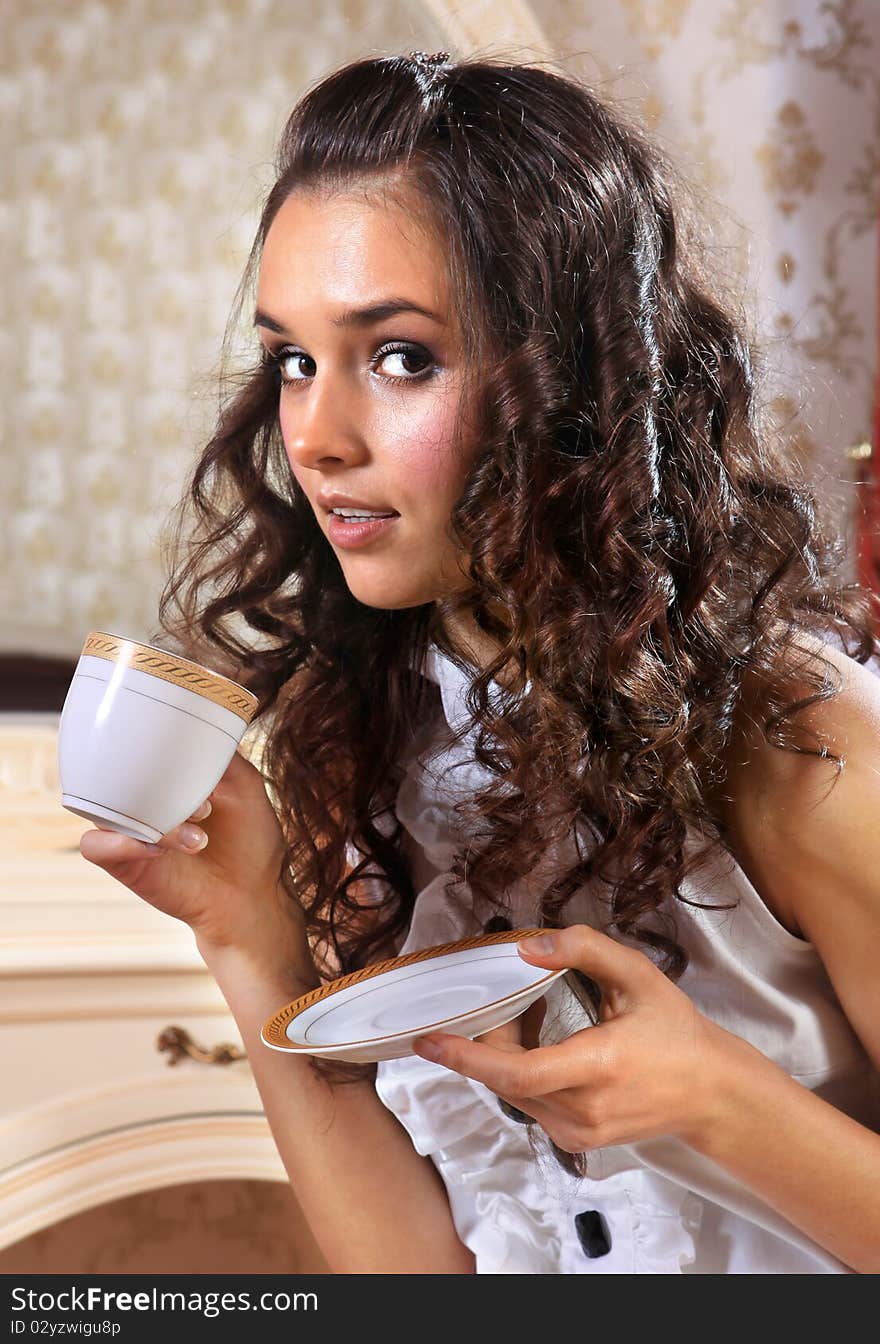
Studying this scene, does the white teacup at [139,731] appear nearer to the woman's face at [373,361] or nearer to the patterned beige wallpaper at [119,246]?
the woman's face at [373,361]

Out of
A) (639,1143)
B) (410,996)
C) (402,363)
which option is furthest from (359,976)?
(402,363)

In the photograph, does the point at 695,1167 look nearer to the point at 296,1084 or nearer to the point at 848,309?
the point at 296,1084

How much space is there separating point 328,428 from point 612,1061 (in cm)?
39

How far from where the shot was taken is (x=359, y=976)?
73cm

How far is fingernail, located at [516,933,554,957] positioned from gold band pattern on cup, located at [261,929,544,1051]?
0.10 ft

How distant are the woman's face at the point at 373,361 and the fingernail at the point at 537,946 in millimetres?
254

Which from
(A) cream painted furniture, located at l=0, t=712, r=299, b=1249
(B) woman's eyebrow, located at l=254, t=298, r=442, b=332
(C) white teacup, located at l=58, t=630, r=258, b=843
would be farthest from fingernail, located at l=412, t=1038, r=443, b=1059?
(A) cream painted furniture, located at l=0, t=712, r=299, b=1249

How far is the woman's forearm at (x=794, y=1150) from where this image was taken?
713mm

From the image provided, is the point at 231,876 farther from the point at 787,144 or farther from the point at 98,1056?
the point at 787,144

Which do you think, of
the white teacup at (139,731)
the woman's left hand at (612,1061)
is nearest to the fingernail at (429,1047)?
the woman's left hand at (612,1061)

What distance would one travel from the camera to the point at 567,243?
773 mm

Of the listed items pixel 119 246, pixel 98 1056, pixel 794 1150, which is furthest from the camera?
pixel 119 246
